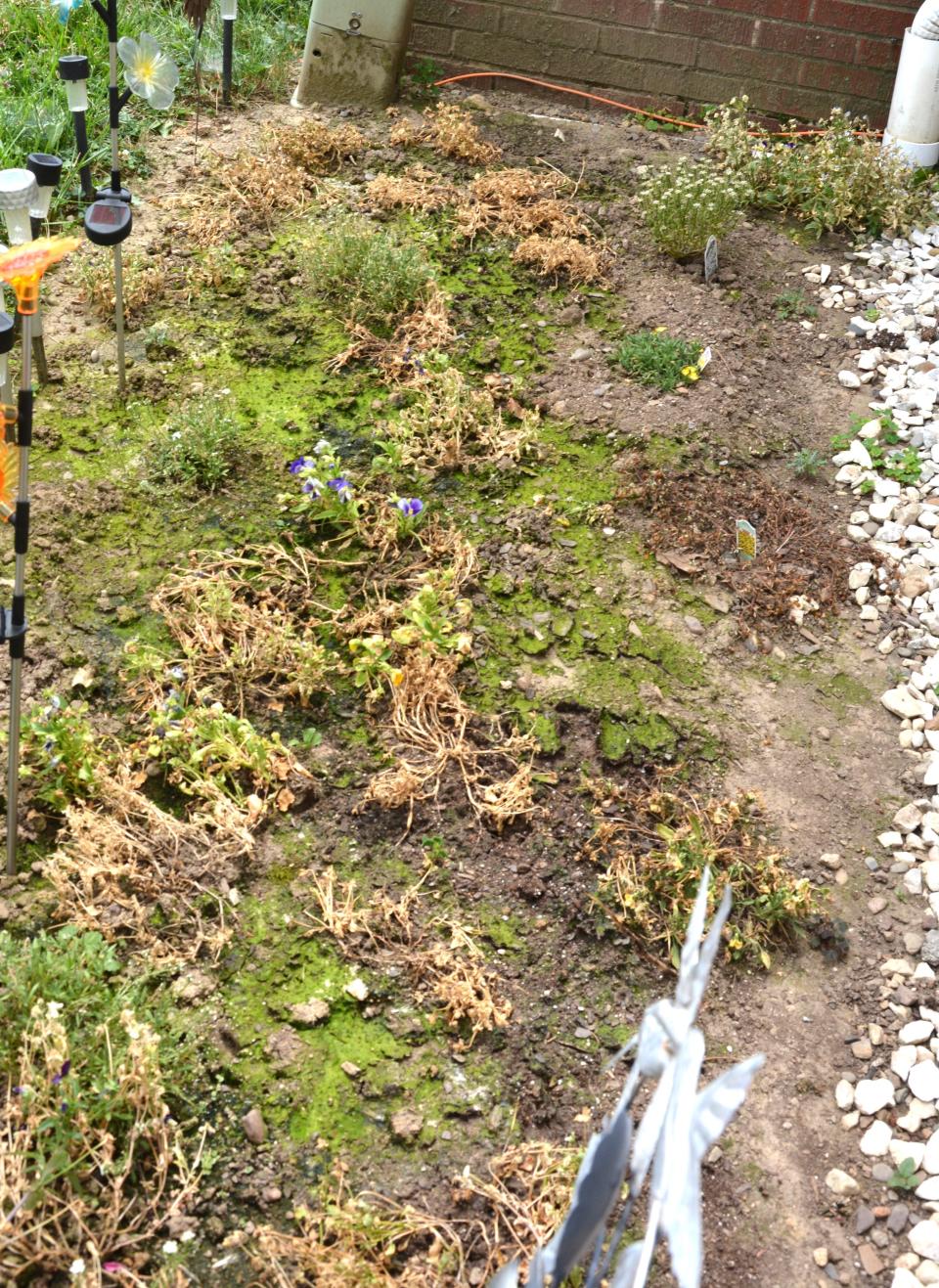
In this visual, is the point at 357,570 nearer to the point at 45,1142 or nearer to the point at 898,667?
the point at 898,667

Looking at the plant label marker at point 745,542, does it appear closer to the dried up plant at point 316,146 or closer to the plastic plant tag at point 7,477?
the plastic plant tag at point 7,477

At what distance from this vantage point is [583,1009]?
9.28 ft

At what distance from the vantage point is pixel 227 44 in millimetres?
5605

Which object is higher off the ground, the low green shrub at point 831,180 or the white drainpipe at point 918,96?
the white drainpipe at point 918,96

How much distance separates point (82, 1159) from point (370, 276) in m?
3.29

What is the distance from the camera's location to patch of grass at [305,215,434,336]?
461cm

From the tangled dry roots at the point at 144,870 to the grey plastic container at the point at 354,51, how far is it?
4.06 meters

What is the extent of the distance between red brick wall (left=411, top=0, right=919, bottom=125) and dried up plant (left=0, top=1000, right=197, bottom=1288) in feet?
17.0

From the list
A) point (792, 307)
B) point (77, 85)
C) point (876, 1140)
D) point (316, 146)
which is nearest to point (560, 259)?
point (792, 307)

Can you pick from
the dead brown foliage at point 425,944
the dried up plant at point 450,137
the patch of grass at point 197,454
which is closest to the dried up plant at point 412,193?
the dried up plant at point 450,137

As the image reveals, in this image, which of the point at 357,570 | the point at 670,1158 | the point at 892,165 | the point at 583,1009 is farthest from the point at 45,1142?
the point at 892,165

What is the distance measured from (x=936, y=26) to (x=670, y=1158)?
5.46 m

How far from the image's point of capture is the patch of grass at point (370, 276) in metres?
4.61

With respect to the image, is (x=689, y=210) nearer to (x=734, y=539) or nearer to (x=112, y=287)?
(x=734, y=539)
